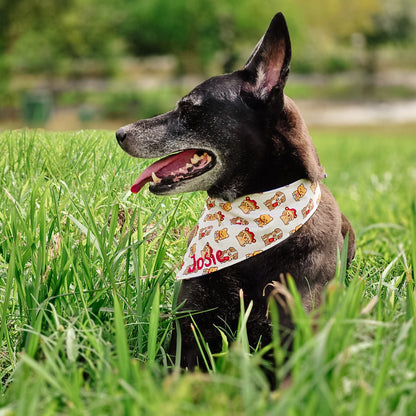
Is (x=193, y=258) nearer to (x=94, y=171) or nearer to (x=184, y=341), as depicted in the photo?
(x=184, y=341)

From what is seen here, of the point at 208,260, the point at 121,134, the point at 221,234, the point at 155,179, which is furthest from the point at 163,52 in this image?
the point at 208,260

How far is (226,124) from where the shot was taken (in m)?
2.54

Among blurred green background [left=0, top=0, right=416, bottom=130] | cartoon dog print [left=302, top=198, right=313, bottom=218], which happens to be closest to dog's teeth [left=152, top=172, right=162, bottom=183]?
cartoon dog print [left=302, top=198, right=313, bottom=218]

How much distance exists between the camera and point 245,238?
2537 millimetres

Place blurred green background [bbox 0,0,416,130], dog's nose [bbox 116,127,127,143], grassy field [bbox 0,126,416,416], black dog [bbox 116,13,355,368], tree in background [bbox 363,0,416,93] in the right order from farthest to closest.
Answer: tree in background [bbox 363,0,416,93]
blurred green background [bbox 0,0,416,130]
dog's nose [bbox 116,127,127,143]
black dog [bbox 116,13,355,368]
grassy field [bbox 0,126,416,416]

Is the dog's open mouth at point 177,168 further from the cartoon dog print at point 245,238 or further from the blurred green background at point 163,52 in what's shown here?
the blurred green background at point 163,52

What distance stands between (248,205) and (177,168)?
1.17ft

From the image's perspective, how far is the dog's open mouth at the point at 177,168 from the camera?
2570 millimetres

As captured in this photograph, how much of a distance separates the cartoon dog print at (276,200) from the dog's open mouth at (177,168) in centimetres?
28

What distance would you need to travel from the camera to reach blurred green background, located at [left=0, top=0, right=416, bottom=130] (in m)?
27.4

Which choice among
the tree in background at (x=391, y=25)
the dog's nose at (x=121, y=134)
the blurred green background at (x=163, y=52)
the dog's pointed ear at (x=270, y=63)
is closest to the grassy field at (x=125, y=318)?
the dog's nose at (x=121, y=134)

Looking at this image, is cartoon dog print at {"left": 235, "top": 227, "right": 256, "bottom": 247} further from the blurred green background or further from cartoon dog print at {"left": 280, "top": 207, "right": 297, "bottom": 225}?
the blurred green background

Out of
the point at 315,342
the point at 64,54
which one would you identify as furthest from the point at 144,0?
the point at 315,342

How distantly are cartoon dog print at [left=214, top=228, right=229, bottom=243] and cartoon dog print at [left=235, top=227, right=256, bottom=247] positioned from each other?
68mm
